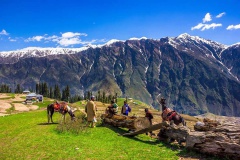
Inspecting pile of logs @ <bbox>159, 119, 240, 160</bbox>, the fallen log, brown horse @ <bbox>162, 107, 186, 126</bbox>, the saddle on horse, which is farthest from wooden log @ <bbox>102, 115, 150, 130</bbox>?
pile of logs @ <bbox>159, 119, 240, 160</bbox>

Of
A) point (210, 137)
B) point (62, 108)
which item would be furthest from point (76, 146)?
point (62, 108)

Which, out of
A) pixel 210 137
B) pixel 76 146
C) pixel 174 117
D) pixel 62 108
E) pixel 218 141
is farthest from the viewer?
pixel 62 108

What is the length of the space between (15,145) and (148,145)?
1083 cm

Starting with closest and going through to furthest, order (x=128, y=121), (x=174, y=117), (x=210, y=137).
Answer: (x=210, y=137)
(x=174, y=117)
(x=128, y=121)

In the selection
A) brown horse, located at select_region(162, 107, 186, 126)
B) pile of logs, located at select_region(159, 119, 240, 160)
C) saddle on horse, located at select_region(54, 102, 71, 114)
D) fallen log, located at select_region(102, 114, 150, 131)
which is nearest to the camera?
pile of logs, located at select_region(159, 119, 240, 160)

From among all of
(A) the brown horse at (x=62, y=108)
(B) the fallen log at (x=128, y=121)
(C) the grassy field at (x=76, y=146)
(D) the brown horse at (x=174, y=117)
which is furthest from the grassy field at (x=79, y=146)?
(A) the brown horse at (x=62, y=108)

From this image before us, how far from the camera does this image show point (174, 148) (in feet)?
68.1

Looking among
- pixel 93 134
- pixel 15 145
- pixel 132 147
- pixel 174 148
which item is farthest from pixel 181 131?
pixel 15 145

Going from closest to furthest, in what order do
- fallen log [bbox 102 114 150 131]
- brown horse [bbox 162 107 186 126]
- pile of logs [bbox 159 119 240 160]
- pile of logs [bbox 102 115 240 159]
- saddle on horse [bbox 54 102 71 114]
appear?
pile of logs [bbox 159 119 240 160] → pile of logs [bbox 102 115 240 159] → brown horse [bbox 162 107 186 126] → fallen log [bbox 102 114 150 131] → saddle on horse [bbox 54 102 71 114]

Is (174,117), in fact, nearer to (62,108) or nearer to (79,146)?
(79,146)

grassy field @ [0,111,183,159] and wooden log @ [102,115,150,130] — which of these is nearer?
grassy field @ [0,111,183,159]

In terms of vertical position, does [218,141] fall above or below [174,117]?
below

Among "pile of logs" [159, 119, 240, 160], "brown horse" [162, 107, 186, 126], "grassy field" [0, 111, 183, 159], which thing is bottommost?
"grassy field" [0, 111, 183, 159]

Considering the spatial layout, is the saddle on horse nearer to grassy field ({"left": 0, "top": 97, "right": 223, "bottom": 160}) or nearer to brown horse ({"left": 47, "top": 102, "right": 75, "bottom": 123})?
brown horse ({"left": 47, "top": 102, "right": 75, "bottom": 123})
